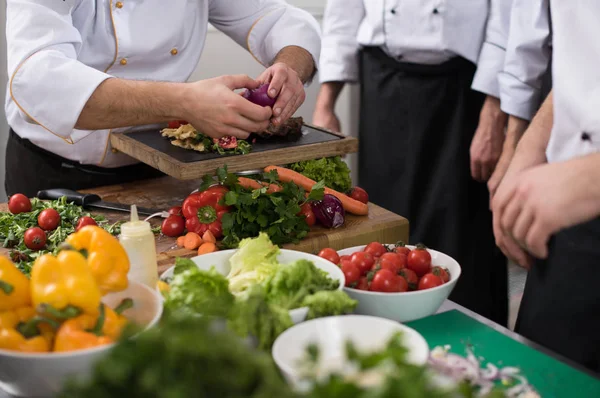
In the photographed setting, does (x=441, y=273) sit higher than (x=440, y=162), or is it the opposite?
(x=441, y=273)

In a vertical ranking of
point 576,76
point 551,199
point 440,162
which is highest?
point 576,76

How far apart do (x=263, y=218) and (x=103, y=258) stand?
22.7 inches

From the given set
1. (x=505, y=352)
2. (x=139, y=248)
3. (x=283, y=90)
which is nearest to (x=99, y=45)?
(x=283, y=90)

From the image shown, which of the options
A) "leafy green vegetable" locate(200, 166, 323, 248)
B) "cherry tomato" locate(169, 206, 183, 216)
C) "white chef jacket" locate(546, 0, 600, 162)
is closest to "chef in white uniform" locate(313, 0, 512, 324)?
"white chef jacket" locate(546, 0, 600, 162)

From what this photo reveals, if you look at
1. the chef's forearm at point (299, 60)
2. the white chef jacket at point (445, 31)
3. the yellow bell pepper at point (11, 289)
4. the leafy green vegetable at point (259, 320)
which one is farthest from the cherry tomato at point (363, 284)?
the white chef jacket at point (445, 31)

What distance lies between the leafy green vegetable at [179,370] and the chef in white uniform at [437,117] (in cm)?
181

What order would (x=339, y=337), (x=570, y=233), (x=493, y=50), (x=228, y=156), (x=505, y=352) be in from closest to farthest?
1. (x=339, y=337)
2. (x=505, y=352)
3. (x=570, y=233)
4. (x=228, y=156)
5. (x=493, y=50)

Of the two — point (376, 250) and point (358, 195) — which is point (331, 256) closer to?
point (376, 250)

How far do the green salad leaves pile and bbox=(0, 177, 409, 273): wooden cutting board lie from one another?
348 millimetres

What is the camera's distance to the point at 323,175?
182 cm

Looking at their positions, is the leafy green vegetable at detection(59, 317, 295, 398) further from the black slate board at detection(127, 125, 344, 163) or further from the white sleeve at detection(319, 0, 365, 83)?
the white sleeve at detection(319, 0, 365, 83)

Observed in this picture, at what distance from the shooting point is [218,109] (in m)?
1.72

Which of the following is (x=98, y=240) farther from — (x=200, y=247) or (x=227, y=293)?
(x=200, y=247)

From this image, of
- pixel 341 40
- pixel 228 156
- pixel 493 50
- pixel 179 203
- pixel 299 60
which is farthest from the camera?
pixel 341 40
